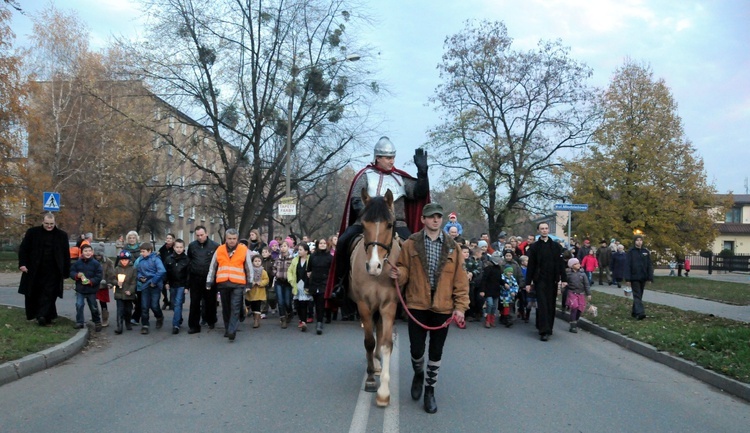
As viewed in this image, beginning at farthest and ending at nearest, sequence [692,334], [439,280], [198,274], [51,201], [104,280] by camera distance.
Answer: [51,201] → [198,274] → [104,280] → [692,334] → [439,280]

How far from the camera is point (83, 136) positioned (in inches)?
1555

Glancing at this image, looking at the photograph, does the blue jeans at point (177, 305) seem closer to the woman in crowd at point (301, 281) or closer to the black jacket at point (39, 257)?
the black jacket at point (39, 257)

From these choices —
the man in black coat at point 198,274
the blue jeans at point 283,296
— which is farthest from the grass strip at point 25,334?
the blue jeans at point 283,296

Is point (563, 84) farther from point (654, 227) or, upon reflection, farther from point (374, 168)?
point (374, 168)

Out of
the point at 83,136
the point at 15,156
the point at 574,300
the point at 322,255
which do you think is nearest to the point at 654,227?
the point at 574,300

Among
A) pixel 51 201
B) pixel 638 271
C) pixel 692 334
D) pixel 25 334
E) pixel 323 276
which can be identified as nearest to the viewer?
pixel 25 334

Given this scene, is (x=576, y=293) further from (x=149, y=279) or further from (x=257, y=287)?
(x=149, y=279)

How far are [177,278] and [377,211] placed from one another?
6700 mm

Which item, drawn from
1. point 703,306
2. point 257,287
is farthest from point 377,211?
point 703,306

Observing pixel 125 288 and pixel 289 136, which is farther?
pixel 289 136

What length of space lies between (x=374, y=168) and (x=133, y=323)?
725 centimetres

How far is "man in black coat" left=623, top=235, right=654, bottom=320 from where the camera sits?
42.6 ft

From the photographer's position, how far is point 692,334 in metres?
10.1

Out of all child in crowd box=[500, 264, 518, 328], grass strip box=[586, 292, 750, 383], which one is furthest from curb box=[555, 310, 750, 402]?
child in crowd box=[500, 264, 518, 328]
